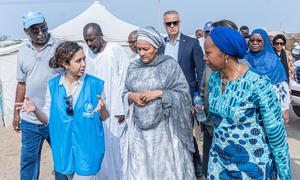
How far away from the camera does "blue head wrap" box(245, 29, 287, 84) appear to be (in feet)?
12.7

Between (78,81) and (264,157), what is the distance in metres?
1.58

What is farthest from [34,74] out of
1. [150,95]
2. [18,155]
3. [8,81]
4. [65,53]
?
[8,81]

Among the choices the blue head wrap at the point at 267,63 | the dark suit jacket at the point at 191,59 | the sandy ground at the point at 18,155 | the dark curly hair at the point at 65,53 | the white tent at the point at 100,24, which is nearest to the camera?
the dark curly hair at the point at 65,53

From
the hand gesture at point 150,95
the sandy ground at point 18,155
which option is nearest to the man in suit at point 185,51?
the hand gesture at point 150,95

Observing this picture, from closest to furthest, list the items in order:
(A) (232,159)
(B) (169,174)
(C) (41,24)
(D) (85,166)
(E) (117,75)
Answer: (A) (232,159)
(D) (85,166)
(B) (169,174)
(C) (41,24)
(E) (117,75)

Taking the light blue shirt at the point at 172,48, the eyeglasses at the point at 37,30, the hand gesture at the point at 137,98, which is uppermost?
the eyeglasses at the point at 37,30


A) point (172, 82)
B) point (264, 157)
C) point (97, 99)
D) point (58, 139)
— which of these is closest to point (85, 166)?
point (58, 139)

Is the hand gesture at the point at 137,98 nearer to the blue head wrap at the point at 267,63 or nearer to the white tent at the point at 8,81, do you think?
the blue head wrap at the point at 267,63

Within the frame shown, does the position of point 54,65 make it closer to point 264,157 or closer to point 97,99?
point 97,99

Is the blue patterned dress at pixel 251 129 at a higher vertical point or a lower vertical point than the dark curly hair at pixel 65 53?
lower

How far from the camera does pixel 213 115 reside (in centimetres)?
232

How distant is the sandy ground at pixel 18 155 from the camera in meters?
4.99

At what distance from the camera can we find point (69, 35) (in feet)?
35.8

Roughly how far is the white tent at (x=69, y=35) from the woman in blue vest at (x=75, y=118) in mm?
7673
